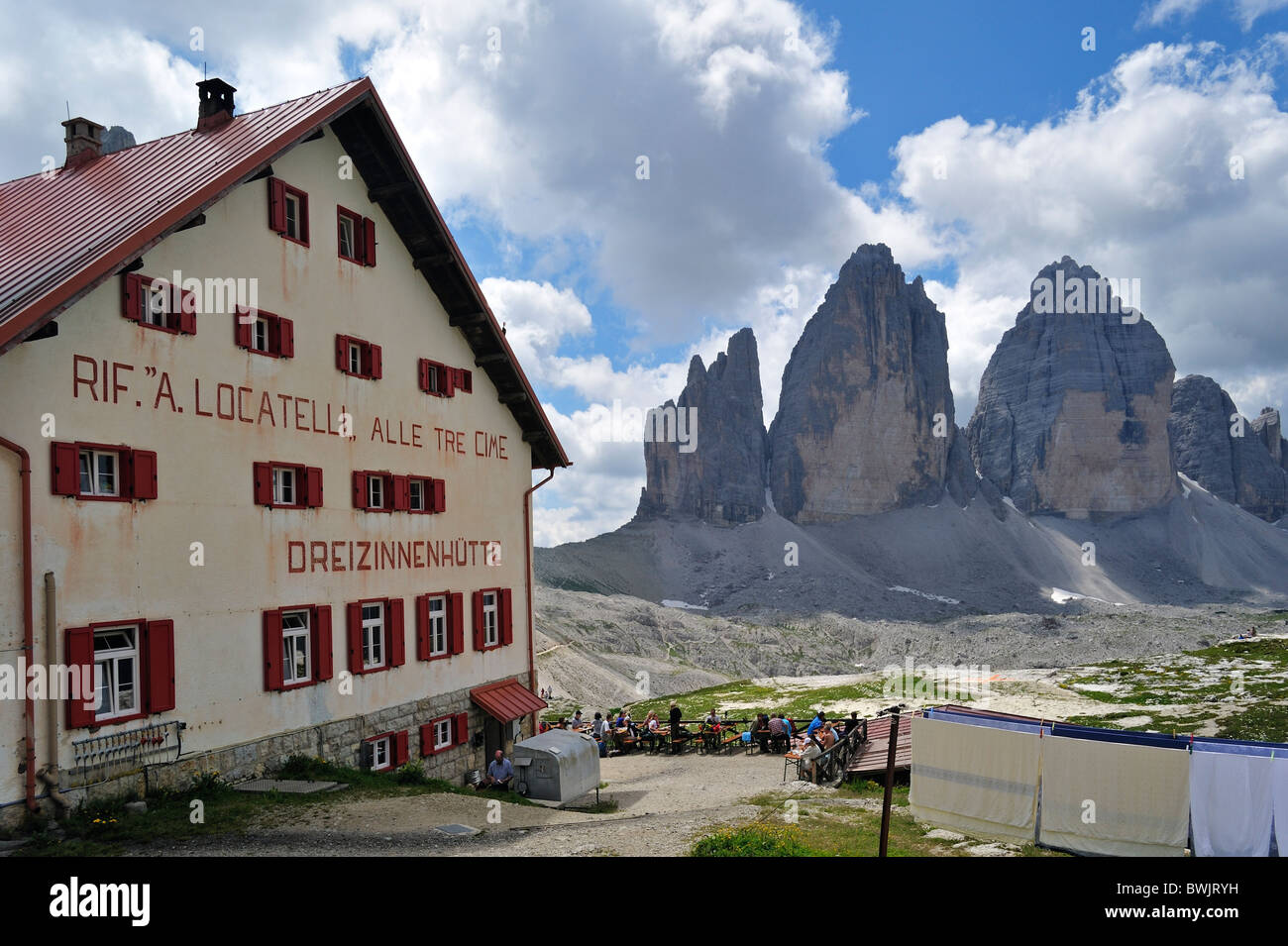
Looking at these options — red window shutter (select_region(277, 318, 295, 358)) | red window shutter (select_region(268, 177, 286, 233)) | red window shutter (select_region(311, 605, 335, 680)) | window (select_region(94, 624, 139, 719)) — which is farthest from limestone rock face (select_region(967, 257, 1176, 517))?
window (select_region(94, 624, 139, 719))

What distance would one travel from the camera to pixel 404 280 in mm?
21859

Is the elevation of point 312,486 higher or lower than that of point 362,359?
lower

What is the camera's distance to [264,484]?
1691 centimetres

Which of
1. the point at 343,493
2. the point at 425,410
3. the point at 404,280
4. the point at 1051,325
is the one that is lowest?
the point at 343,493

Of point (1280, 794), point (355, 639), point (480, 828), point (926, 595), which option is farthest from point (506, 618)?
point (926, 595)

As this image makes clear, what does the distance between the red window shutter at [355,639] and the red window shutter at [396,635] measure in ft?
3.50

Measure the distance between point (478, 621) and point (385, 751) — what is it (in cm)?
470

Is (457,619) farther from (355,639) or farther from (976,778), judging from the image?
(976,778)

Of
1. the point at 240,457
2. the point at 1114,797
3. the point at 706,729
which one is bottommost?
the point at 706,729
